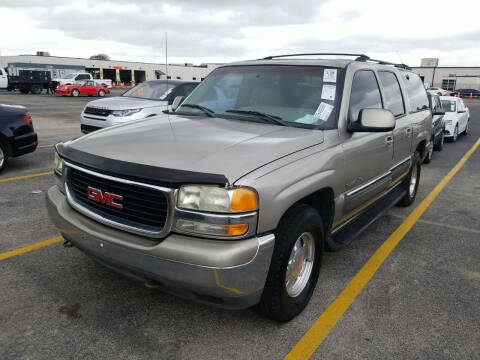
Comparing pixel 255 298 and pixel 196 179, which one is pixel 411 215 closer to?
pixel 255 298

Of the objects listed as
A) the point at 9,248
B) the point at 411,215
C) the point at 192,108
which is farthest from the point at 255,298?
the point at 411,215

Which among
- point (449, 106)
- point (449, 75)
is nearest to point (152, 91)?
point (449, 106)

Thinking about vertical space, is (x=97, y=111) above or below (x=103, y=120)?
above

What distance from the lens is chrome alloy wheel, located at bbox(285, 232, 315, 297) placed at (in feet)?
9.27

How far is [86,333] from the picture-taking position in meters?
2.65

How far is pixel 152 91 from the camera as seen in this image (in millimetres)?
10344

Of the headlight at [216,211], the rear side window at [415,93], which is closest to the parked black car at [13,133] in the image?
the headlight at [216,211]

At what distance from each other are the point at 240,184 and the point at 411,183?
422 centimetres

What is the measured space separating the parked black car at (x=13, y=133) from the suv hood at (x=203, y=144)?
425 cm

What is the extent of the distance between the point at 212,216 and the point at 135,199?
513 millimetres

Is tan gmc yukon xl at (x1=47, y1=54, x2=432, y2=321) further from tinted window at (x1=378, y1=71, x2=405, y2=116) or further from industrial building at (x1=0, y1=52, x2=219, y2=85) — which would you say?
industrial building at (x1=0, y1=52, x2=219, y2=85)

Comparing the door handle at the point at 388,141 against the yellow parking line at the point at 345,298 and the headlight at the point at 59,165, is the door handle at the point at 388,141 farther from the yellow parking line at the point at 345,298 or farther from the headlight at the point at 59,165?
the headlight at the point at 59,165

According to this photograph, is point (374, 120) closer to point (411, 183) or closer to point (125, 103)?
point (411, 183)

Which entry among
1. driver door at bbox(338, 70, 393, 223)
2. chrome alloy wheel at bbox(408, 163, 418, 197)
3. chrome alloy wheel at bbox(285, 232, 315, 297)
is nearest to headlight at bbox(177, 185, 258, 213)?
chrome alloy wheel at bbox(285, 232, 315, 297)
